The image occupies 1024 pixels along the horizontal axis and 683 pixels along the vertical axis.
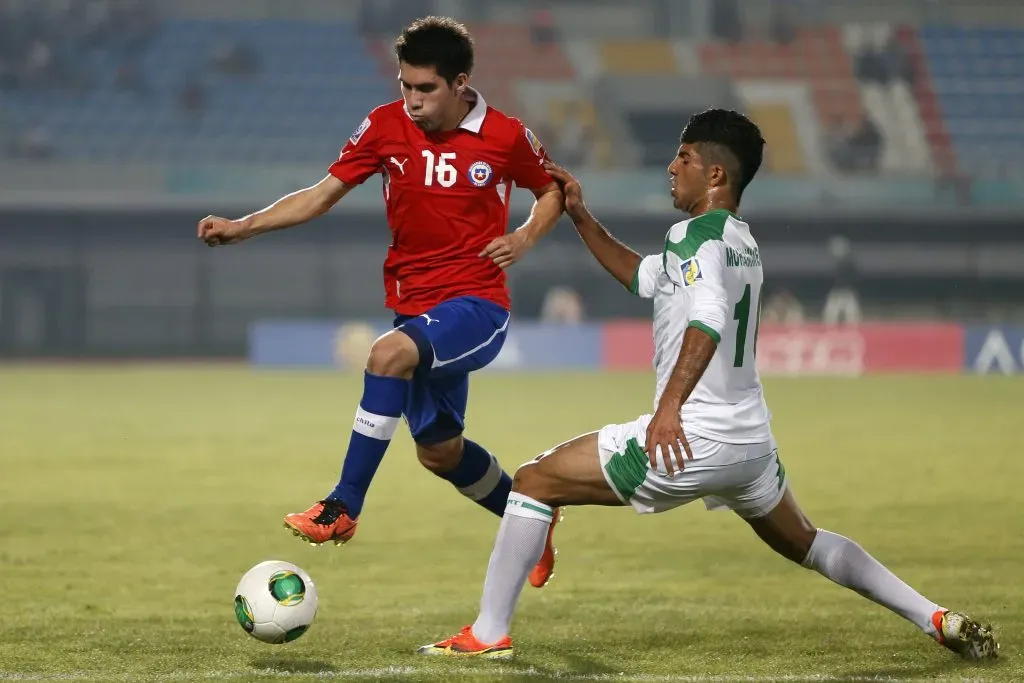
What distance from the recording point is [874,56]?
39.1 m

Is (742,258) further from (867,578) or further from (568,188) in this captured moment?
(867,578)

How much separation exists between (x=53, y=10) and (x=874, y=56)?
21.1 m

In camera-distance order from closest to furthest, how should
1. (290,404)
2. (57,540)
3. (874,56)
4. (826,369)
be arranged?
(57,540) < (290,404) < (826,369) < (874,56)

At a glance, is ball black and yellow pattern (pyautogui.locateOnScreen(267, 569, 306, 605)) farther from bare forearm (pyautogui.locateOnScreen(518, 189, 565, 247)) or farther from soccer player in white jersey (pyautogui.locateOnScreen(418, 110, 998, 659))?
bare forearm (pyautogui.locateOnScreen(518, 189, 565, 247))

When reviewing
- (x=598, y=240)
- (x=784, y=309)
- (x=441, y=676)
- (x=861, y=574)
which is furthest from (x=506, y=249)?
(x=784, y=309)

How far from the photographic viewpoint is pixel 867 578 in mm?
5414

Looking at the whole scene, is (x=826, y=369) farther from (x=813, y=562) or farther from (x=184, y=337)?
(x=813, y=562)

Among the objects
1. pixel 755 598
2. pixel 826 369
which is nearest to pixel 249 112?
pixel 826 369

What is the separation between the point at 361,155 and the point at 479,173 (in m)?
0.48

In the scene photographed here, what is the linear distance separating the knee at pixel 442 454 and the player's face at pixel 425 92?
54.9 inches

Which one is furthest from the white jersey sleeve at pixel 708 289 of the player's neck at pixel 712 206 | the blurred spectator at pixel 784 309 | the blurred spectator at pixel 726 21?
the blurred spectator at pixel 726 21

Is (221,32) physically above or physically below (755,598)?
above

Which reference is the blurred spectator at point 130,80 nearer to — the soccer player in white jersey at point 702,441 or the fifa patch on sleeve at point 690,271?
the soccer player in white jersey at point 702,441

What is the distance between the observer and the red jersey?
5926 mm
